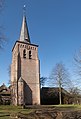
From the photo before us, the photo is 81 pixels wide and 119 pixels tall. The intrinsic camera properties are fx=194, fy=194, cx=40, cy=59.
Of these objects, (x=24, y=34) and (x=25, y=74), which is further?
(x=24, y=34)

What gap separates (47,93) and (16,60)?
1558 centimetres

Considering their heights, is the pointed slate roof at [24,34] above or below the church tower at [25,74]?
above

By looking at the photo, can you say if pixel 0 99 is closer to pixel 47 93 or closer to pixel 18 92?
pixel 18 92

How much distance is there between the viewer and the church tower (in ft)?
177

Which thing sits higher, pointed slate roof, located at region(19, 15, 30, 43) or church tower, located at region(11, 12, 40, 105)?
pointed slate roof, located at region(19, 15, 30, 43)

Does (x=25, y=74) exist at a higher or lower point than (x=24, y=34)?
lower

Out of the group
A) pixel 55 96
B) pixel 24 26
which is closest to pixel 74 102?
pixel 55 96

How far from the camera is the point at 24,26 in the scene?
63.1 metres

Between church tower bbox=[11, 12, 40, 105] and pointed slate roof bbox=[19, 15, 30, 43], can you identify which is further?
pointed slate roof bbox=[19, 15, 30, 43]

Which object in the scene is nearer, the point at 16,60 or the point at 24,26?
the point at 16,60

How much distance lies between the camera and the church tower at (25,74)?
5389 centimetres

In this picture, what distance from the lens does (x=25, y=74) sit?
2222 inches

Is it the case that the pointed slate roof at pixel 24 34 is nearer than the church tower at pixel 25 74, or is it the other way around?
the church tower at pixel 25 74

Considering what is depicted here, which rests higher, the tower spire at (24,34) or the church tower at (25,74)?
the tower spire at (24,34)
